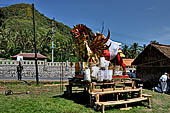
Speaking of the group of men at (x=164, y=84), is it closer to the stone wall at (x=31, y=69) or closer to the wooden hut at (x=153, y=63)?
the wooden hut at (x=153, y=63)

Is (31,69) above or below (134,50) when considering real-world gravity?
below

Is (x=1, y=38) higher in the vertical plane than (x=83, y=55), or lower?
higher

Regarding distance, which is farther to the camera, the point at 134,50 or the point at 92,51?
the point at 134,50

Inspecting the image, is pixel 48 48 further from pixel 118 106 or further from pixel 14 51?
pixel 118 106

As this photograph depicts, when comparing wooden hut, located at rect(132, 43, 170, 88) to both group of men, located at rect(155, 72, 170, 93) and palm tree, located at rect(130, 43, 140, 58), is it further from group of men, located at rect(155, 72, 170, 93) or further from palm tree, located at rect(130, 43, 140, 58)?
palm tree, located at rect(130, 43, 140, 58)

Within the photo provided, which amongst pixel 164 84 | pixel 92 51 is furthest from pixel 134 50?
pixel 92 51

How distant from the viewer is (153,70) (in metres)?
16.0

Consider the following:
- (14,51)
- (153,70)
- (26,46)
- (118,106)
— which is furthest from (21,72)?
(26,46)

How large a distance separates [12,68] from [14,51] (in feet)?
105

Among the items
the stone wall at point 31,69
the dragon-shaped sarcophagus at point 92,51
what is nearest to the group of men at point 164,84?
the dragon-shaped sarcophagus at point 92,51

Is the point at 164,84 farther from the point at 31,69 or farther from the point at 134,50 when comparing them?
the point at 134,50

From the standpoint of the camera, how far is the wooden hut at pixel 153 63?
14.6 m

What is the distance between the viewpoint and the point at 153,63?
632 inches

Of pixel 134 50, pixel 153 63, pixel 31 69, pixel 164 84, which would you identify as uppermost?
pixel 134 50
